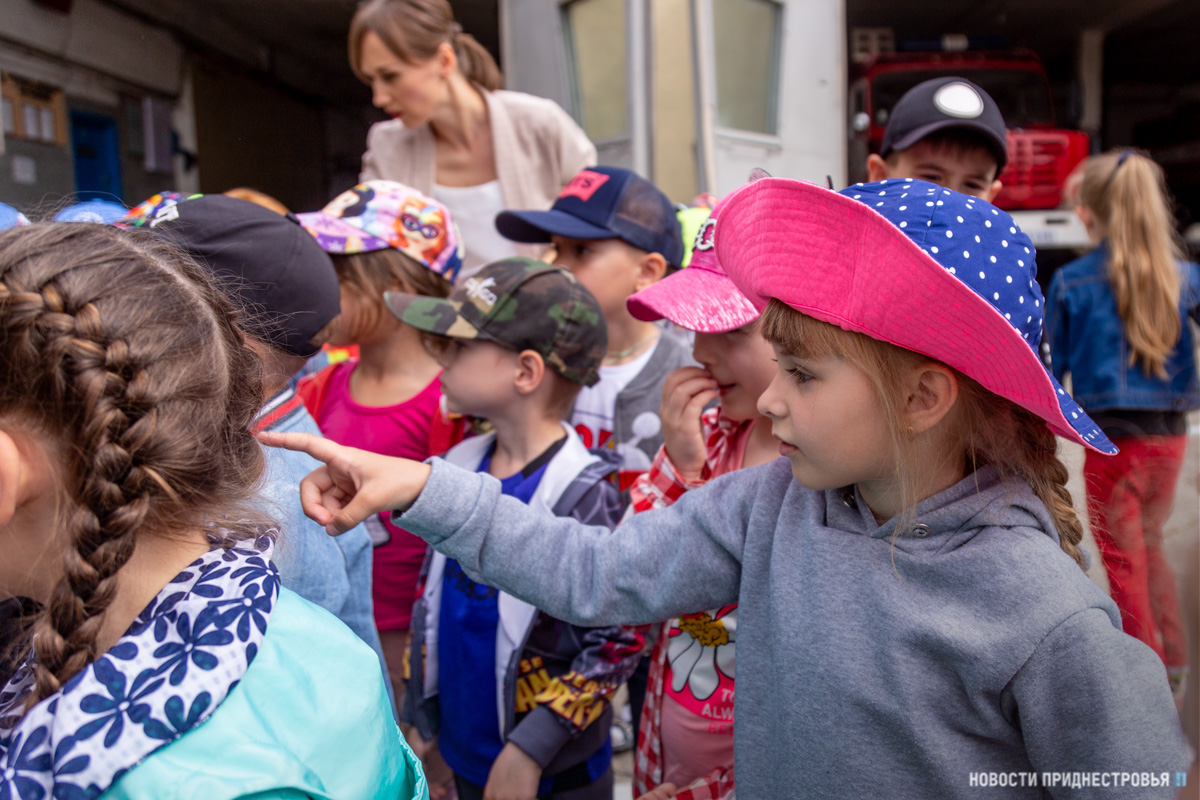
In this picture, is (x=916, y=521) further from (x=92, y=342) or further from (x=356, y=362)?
(x=356, y=362)

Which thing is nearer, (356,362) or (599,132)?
(356,362)

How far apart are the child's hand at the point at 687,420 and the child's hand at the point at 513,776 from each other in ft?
2.05

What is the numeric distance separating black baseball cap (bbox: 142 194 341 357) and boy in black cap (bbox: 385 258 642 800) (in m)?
0.26

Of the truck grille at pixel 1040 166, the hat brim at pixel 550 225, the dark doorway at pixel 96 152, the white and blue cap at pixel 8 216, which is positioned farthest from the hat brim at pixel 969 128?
the truck grille at pixel 1040 166

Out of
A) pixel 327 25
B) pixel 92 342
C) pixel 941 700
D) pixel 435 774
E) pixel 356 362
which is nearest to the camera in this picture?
pixel 92 342

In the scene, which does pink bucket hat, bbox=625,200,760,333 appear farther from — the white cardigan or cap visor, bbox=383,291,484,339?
the white cardigan

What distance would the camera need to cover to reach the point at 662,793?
55.0 inches

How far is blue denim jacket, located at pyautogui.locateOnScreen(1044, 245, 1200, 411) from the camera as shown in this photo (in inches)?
119

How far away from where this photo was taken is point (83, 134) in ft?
19.5

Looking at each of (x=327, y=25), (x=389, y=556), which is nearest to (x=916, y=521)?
(x=389, y=556)

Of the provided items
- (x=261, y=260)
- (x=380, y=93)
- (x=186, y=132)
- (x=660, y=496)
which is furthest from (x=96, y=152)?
(x=660, y=496)

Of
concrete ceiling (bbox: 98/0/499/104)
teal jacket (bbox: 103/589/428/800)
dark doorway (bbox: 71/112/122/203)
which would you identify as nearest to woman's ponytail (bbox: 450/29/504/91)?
teal jacket (bbox: 103/589/428/800)

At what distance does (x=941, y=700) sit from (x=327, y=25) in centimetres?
1035

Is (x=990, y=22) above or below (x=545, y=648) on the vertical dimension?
above
